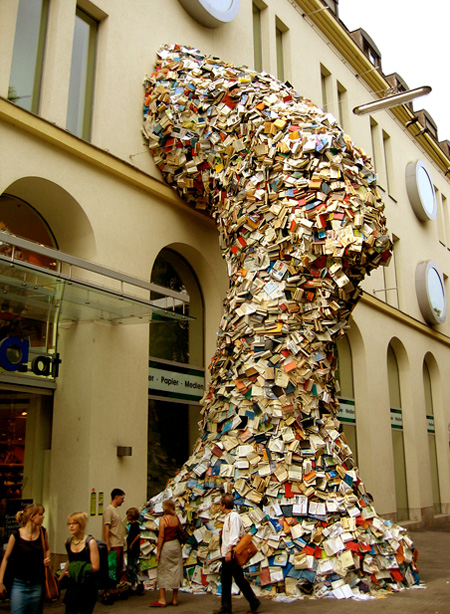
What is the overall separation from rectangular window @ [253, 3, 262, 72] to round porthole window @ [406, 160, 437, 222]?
30.6 feet

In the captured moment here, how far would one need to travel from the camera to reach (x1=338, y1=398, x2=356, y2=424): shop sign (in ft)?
52.9

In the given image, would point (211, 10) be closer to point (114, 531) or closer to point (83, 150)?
point (83, 150)

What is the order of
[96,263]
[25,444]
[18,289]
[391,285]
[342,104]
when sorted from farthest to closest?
[391,285]
[342,104]
[96,263]
[25,444]
[18,289]

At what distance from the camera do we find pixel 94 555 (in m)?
4.84

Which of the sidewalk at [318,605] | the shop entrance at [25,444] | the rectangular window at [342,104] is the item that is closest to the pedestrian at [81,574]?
the sidewalk at [318,605]

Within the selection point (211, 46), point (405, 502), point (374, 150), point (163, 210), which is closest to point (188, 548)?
point (163, 210)

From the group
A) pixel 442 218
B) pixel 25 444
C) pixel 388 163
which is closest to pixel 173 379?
pixel 25 444

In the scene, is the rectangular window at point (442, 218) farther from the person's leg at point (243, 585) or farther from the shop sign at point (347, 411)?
the person's leg at point (243, 585)

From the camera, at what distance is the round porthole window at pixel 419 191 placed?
22.4m

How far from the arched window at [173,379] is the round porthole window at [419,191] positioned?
1295cm

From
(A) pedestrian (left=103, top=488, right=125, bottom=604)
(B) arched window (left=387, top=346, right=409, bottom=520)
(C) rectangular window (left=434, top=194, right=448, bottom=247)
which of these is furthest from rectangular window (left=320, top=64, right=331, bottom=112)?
(A) pedestrian (left=103, top=488, right=125, bottom=604)

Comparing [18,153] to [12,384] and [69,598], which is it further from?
[69,598]

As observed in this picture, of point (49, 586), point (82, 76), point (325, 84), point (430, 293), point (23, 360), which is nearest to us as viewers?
point (49, 586)

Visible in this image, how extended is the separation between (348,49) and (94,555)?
18.4 meters
